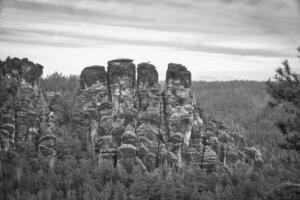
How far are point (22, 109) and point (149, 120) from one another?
22636 mm

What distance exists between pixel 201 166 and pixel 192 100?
1321 centimetres

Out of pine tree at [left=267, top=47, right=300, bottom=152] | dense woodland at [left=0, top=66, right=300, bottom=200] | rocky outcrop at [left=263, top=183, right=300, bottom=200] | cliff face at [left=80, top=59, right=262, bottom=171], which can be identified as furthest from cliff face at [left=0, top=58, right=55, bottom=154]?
pine tree at [left=267, top=47, right=300, bottom=152]

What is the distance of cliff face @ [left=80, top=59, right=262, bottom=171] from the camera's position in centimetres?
6347

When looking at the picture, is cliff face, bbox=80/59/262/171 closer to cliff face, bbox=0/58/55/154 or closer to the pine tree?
cliff face, bbox=0/58/55/154

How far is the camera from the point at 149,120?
66625mm

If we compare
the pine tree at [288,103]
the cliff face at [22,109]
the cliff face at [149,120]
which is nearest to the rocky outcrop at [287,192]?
the pine tree at [288,103]

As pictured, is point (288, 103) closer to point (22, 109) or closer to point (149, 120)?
point (149, 120)

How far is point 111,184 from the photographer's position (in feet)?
172

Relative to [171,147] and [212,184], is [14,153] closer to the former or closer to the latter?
[171,147]

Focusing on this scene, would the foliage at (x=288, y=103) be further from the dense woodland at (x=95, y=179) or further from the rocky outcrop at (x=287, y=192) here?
the dense woodland at (x=95, y=179)

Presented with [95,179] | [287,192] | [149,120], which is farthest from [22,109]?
[287,192]

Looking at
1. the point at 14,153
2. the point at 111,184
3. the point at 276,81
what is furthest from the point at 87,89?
the point at 276,81

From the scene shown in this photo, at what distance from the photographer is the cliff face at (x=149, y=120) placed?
208 feet

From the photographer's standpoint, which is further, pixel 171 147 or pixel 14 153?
pixel 171 147
